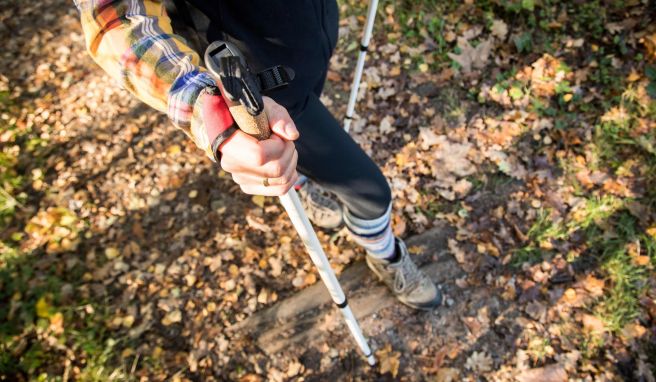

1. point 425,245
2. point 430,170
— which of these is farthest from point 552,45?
point 425,245

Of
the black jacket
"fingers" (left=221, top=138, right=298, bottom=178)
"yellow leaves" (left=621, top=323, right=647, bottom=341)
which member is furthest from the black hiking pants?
"yellow leaves" (left=621, top=323, right=647, bottom=341)

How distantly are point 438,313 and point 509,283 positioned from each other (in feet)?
1.93

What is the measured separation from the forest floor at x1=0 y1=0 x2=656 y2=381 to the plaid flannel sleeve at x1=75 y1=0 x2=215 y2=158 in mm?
2156

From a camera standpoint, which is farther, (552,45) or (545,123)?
(552,45)

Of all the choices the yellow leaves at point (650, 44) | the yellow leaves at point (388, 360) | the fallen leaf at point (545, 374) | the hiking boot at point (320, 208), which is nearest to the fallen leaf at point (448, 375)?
the yellow leaves at point (388, 360)

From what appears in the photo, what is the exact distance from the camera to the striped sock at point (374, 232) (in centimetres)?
231

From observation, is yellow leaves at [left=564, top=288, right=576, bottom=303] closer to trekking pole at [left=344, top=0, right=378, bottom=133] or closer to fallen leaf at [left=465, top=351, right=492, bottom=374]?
fallen leaf at [left=465, top=351, right=492, bottom=374]

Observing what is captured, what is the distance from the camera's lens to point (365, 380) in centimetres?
277

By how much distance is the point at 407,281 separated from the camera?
2.79 m

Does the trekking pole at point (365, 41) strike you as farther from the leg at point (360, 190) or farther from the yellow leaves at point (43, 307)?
the yellow leaves at point (43, 307)

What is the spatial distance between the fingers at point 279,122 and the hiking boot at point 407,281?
6.03 feet

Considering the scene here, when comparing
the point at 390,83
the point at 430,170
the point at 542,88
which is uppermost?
the point at 542,88

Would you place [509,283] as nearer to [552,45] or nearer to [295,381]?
[295,381]

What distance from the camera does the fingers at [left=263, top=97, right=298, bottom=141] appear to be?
1094mm
